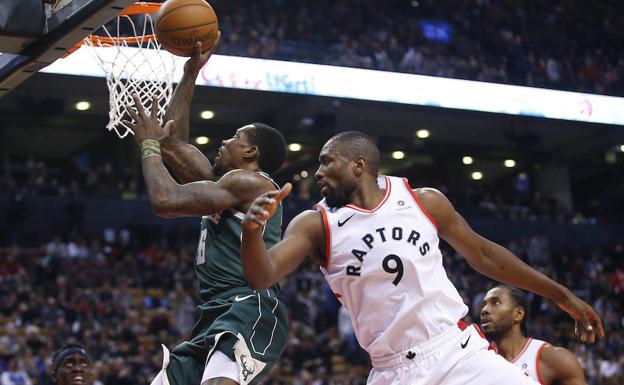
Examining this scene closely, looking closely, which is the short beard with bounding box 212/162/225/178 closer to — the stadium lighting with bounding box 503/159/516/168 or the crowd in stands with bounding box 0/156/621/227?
the crowd in stands with bounding box 0/156/621/227

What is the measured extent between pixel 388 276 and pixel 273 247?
1.65 ft

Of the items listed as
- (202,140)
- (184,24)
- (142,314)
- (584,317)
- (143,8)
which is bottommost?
(142,314)

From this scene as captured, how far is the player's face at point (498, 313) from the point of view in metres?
5.73

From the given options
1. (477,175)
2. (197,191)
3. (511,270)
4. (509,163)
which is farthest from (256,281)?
(477,175)

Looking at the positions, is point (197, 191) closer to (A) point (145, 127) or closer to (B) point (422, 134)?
(A) point (145, 127)

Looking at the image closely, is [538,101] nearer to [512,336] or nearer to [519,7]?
[519,7]

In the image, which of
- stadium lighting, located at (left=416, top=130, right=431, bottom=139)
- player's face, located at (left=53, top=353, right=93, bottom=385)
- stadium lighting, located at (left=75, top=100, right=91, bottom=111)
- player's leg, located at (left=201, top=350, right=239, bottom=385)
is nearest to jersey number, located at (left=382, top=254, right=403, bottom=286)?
player's leg, located at (left=201, top=350, right=239, bottom=385)

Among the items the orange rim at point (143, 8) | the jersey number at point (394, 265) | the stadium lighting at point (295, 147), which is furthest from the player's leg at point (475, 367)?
the stadium lighting at point (295, 147)

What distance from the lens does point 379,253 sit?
3975 mm

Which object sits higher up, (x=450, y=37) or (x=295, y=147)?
(x=450, y=37)

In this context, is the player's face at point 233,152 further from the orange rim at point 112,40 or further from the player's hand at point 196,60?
the orange rim at point 112,40

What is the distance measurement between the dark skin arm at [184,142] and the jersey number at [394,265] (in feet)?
4.35

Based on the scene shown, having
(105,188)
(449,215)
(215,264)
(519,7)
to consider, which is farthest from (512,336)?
(519,7)

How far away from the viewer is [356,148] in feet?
13.8
